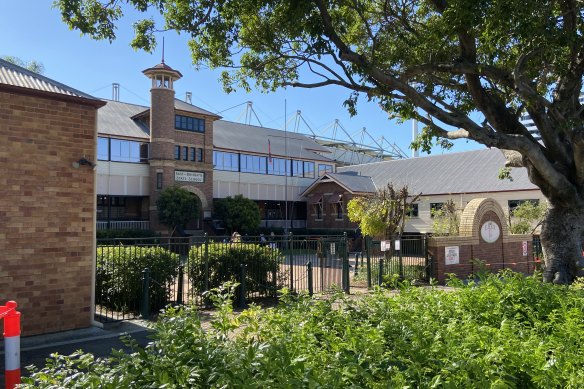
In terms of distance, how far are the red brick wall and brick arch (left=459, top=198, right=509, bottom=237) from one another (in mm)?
14059

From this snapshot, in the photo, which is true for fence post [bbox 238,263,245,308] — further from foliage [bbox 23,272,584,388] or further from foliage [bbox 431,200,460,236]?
foliage [bbox 431,200,460,236]

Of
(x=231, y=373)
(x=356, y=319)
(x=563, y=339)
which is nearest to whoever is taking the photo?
(x=231, y=373)

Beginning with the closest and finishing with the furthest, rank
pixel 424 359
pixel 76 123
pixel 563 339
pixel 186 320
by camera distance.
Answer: pixel 424 359 < pixel 186 320 < pixel 563 339 < pixel 76 123

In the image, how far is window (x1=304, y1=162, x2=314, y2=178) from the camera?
166 feet

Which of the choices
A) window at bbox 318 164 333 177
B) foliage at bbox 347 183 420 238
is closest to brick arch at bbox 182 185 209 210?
window at bbox 318 164 333 177

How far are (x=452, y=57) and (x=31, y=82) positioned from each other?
878 centimetres

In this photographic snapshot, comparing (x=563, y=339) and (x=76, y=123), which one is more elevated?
(x=76, y=123)

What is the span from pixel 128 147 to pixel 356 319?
113 ft

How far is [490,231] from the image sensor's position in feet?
62.5

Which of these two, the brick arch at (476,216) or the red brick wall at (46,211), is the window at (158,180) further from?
the red brick wall at (46,211)

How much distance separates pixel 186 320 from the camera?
401 cm

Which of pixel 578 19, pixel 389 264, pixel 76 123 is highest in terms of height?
pixel 578 19

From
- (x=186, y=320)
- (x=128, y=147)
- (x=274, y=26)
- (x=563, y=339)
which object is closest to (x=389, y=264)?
(x=274, y=26)

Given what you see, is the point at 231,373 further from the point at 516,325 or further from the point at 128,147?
the point at 128,147
